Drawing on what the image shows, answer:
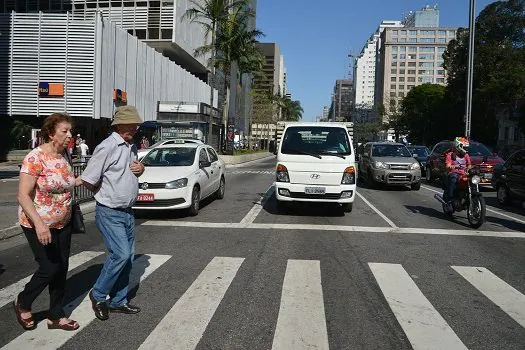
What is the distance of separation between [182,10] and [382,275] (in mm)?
45235

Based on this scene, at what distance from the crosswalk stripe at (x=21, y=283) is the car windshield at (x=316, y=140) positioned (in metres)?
5.32

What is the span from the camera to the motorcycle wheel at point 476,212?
381 inches

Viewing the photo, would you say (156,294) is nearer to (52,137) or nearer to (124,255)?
(124,255)

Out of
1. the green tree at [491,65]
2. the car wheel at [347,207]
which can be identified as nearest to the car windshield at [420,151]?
the car wheel at [347,207]

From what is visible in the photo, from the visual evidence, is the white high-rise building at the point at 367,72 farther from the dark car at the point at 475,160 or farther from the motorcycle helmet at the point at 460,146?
the motorcycle helmet at the point at 460,146

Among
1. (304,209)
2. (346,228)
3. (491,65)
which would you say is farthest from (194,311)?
(491,65)

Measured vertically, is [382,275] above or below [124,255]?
below

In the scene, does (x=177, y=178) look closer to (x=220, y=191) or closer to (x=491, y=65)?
(x=220, y=191)

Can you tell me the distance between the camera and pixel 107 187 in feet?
14.5

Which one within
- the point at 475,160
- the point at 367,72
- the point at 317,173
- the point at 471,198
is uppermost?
the point at 367,72

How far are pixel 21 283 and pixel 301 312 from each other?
3266mm

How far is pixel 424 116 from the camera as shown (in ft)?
245

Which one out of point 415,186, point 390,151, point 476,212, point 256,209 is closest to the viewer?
point 476,212

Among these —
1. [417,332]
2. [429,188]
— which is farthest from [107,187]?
[429,188]
